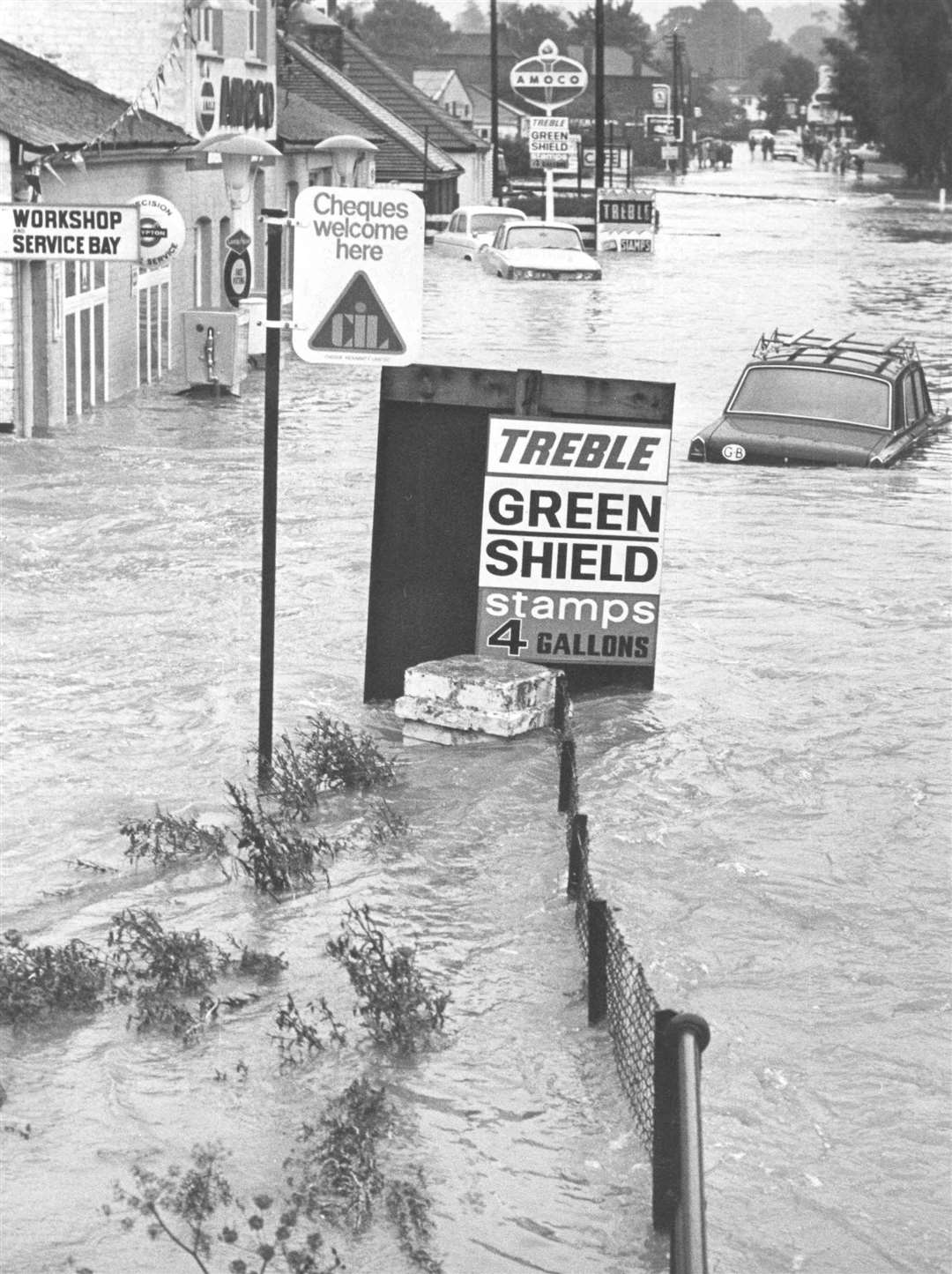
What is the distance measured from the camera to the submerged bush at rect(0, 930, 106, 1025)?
7.06m

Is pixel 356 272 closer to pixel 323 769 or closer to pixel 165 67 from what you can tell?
pixel 323 769

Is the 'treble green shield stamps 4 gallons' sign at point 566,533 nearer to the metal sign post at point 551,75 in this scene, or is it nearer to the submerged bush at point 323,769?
the submerged bush at point 323,769

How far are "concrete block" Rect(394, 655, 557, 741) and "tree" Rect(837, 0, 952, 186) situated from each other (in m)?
80.9

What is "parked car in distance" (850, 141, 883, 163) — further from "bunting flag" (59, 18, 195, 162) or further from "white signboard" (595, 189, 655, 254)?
"bunting flag" (59, 18, 195, 162)

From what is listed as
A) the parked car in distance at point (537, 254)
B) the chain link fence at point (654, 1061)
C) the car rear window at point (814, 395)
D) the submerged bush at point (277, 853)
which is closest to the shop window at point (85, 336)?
the car rear window at point (814, 395)

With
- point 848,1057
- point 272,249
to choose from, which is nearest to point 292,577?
point 272,249

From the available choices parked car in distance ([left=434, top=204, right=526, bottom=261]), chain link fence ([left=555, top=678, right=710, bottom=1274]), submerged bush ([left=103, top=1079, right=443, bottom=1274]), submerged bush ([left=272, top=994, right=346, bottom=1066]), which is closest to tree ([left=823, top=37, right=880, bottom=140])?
parked car in distance ([left=434, top=204, right=526, bottom=261])

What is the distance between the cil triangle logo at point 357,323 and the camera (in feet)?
30.3

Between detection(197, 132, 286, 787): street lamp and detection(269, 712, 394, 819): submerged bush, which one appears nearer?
detection(197, 132, 286, 787): street lamp

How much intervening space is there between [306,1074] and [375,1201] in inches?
36.7

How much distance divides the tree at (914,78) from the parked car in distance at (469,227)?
4130cm

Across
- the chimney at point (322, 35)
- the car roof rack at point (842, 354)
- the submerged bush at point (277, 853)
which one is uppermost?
the chimney at point (322, 35)

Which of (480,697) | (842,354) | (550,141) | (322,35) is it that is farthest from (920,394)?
(322,35)

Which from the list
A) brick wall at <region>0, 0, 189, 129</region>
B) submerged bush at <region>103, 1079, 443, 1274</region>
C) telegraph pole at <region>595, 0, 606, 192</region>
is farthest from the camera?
telegraph pole at <region>595, 0, 606, 192</region>
